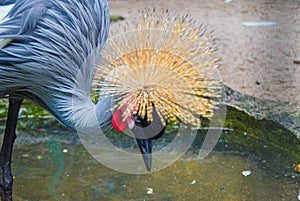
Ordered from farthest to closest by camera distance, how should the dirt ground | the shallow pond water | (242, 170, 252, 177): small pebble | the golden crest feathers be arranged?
1. the dirt ground
2. (242, 170, 252, 177): small pebble
3. the shallow pond water
4. the golden crest feathers

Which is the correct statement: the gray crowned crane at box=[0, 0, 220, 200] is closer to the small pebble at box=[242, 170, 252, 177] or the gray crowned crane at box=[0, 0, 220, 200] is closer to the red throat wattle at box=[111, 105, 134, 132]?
the red throat wattle at box=[111, 105, 134, 132]

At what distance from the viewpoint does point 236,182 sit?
86.8 inches

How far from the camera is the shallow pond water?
7.00 ft

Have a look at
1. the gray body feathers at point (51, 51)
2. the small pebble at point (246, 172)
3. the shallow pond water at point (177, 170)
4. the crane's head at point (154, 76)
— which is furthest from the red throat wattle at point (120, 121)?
the small pebble at point (246, 172)

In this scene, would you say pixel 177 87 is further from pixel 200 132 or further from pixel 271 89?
pixel 271 89

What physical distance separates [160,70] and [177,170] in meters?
0.75

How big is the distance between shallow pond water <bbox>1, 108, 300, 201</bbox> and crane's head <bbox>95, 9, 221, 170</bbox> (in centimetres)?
45

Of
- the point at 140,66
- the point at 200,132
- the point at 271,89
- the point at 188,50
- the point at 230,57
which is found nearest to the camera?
the point at 140,66

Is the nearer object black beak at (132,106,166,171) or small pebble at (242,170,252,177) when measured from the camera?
black beak at (132,106,166,171)

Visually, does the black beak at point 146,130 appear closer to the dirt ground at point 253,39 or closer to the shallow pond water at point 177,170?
the shallow pond water at point 177,170

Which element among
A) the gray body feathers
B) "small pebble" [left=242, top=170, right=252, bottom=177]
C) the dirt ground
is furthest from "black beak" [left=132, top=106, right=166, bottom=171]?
the dirt ground

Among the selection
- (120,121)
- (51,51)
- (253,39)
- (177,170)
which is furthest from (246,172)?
(253,39)

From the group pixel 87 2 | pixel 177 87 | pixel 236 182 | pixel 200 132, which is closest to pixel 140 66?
pixel 177 87

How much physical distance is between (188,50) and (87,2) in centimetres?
39
